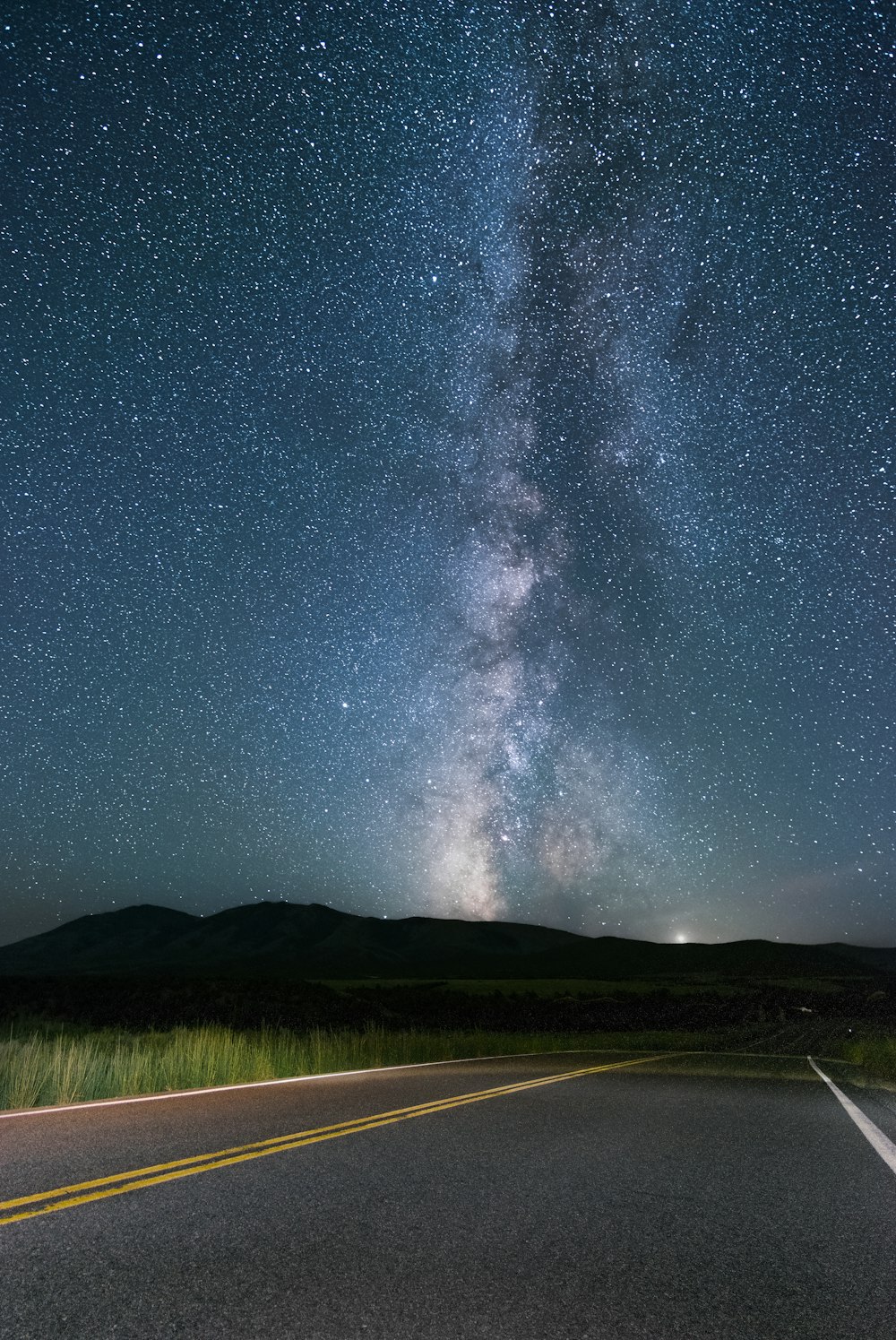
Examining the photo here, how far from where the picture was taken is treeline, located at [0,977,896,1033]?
33.8 meters

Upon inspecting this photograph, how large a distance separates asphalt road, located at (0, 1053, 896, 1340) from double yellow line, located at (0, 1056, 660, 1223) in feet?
0.12

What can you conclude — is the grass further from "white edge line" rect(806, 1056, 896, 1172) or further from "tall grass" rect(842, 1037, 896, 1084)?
"white edge line" rect(806, 1056, 896, 1172)

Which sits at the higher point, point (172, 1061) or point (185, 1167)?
point (172, 1061)

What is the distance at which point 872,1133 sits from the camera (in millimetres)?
8977

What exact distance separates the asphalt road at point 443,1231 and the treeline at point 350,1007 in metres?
22.2

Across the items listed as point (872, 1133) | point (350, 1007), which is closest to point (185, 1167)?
point (872, 1133)

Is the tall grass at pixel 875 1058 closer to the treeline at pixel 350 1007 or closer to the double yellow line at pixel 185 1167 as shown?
the double yellow line at pixel 185 1167

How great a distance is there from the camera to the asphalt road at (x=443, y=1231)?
3523 mm

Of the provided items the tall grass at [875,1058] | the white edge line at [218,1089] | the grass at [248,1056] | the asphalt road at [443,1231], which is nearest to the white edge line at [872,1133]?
the asphalt road at [443,1231]

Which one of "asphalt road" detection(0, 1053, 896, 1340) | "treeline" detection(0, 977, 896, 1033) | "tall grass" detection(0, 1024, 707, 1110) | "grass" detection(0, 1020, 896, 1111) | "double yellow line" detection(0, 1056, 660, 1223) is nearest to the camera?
"asphalt road" detection(0, 1053, 896, 1340)

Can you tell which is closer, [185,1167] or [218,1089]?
[185,1167]

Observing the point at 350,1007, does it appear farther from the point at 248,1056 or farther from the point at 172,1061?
the point at 172,1061

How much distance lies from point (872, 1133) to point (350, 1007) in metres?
36.3

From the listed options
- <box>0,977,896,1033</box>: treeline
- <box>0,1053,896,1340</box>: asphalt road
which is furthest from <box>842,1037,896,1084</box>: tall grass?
<box>0,977,896,1033</box>: treeline
